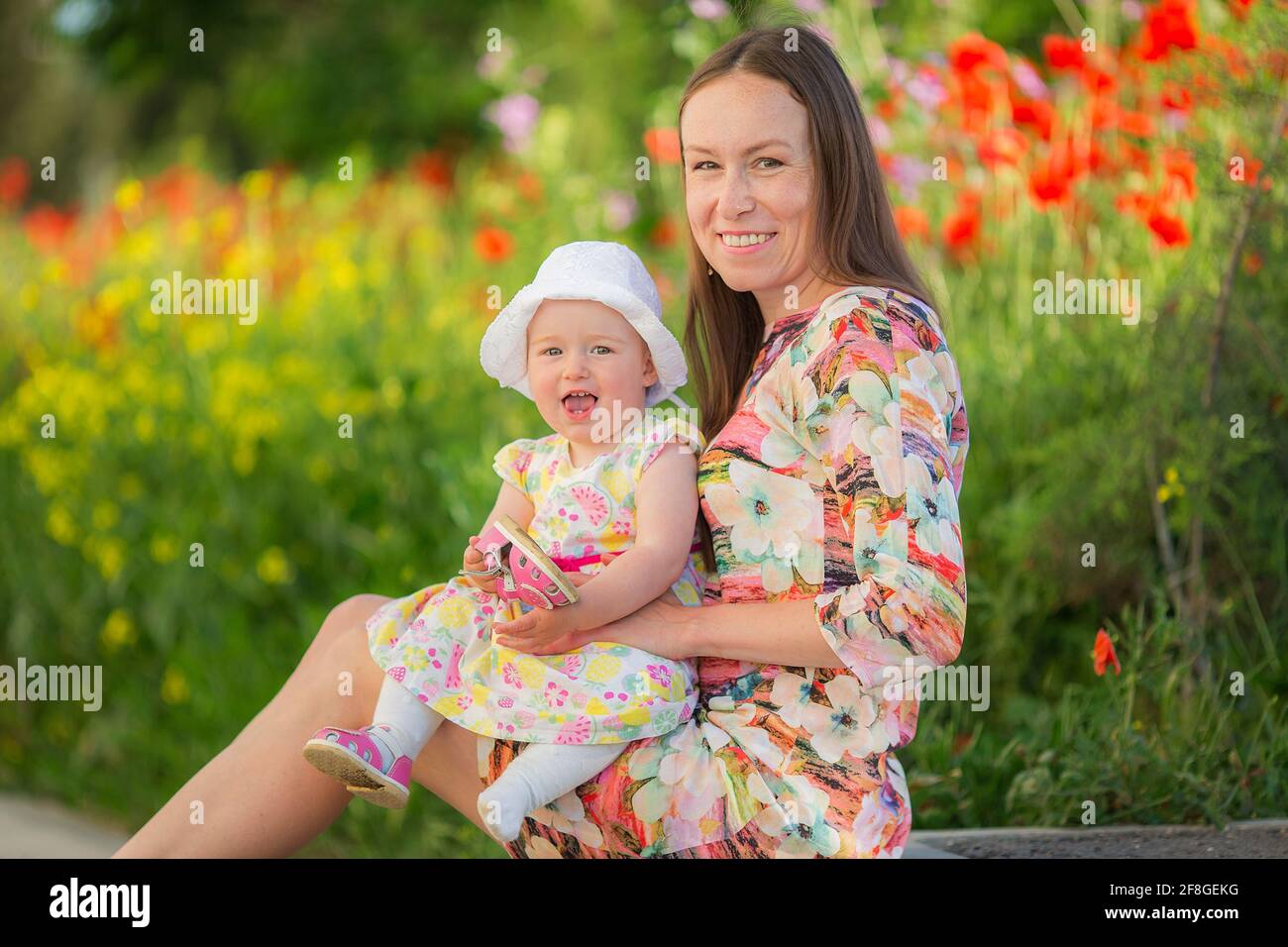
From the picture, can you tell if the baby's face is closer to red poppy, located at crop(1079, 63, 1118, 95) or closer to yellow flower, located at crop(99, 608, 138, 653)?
red poppy, located at crop(1079, 63, 1118, 95)

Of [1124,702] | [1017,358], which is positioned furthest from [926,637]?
[1017,358]

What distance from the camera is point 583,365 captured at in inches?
Result: 90.5

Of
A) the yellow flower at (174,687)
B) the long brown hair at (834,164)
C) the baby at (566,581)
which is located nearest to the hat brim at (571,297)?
the baby at (566,581)

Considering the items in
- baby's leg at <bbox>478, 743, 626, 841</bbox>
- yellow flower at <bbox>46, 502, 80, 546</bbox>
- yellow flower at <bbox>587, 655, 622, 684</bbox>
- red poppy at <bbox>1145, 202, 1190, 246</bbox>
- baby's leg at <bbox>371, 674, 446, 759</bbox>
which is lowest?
baby's leg at <bbox>478, 743, 626, 841</bbox>

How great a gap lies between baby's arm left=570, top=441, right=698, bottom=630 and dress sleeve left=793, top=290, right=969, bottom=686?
0.64ft

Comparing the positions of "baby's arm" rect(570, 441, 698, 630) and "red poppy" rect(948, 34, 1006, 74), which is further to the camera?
"red poppy" rect(948, 34, 1006, 74)

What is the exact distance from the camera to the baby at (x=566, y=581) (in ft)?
6.82

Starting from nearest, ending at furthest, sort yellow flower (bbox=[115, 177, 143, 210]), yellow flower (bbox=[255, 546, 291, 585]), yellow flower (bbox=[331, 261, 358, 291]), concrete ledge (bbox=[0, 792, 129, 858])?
concrete ledge (bbox=[0, 792, 129, 858])
yellow flower (bbox=[255, 546, 291, 585])
yellow flower (bbox=[115, 177, 143, 210])
yellow flower (bbox=[331, 261, 358, 291])

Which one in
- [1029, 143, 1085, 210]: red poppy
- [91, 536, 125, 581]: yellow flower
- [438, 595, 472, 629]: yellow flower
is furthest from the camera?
[91, 536, 125, 581]: yellow flower

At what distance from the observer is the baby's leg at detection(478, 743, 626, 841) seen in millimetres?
2004

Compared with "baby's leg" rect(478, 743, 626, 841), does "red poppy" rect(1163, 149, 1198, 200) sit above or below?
above

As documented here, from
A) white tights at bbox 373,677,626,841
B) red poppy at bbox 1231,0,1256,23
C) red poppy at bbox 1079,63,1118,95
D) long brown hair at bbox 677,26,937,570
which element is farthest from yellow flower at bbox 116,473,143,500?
red poppy at bbox 1231,0,1256,23

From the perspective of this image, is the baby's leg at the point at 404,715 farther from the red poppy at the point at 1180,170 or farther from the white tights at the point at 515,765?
the red poppy at the point at 1180,170

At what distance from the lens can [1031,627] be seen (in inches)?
143
